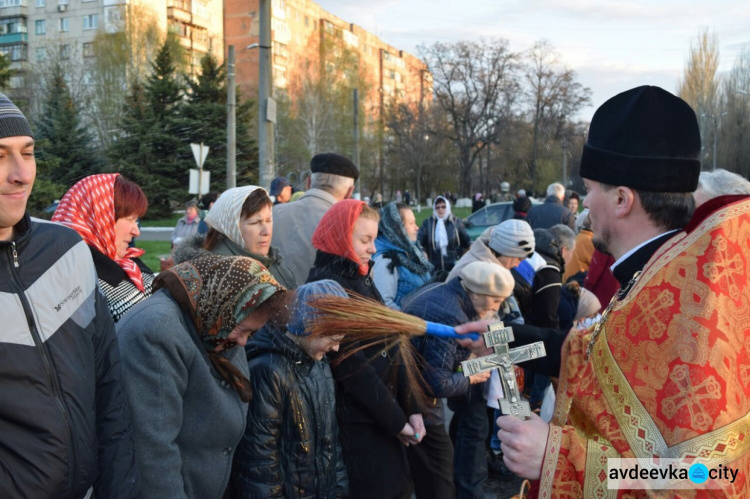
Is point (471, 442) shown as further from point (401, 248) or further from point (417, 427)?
point (401, 248)

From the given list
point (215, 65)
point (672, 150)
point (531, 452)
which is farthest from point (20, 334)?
point (215, 65)

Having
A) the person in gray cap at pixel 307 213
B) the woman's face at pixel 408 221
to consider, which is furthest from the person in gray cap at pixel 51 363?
the woman's face at pixel 408 221

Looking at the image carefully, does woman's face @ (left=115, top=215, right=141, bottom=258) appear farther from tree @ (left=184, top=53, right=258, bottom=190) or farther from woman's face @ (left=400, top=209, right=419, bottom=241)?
tree @ (left=184, top=53, right=258, bottom=190)

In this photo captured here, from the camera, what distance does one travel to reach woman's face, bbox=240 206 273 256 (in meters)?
3.98

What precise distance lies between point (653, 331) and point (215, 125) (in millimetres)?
35556

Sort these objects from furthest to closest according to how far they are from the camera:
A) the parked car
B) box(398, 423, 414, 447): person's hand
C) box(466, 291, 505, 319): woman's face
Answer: the parked car < box(466, 291, 505, 319): woman's face < box(398, 423, 414, 447): person's hand

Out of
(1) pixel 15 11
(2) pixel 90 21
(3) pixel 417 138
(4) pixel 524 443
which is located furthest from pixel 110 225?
(1) pixel 15 11

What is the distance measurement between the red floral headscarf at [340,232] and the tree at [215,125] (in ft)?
100

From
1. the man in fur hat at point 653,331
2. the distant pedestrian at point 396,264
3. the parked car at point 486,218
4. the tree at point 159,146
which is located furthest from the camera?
the tree at point 159,146

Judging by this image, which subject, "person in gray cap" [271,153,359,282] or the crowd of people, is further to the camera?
"person in gray cap" [271,153,359,282]

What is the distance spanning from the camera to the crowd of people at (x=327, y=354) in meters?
1.77

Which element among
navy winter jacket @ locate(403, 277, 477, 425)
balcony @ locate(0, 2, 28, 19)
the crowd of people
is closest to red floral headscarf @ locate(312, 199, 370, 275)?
the crowd of people

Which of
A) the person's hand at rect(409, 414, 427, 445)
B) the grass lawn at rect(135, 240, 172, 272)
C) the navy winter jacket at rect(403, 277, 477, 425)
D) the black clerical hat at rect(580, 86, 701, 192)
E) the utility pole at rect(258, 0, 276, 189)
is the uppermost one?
Result: the utility pole at rect(258, 0, 276, 189)

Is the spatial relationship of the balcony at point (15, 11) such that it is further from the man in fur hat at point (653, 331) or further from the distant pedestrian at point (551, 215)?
A: the man in fur hat at point (653, 331)
